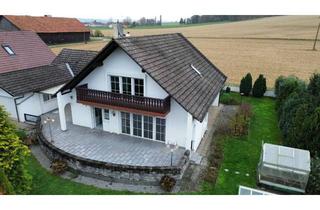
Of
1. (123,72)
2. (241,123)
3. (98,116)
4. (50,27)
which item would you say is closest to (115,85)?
(123,72)

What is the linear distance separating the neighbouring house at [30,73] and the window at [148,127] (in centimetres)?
795

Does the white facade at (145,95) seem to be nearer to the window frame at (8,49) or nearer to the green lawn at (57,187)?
the green lawn at (57,187)

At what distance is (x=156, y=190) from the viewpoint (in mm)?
12586

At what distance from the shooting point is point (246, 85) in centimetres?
2689

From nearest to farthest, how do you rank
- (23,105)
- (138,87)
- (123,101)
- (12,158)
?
(12,158) → (123,101) → (138,87) → (23,105)

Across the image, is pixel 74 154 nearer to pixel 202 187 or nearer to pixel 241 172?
pixel 202 187

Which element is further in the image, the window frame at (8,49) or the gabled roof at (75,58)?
the gabled roof at (75,58)

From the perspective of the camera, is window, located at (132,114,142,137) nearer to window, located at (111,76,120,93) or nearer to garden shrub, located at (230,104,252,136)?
window, located at (111,76,120,93)

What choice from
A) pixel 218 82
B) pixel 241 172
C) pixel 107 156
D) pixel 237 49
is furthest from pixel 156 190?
pixel 237 49

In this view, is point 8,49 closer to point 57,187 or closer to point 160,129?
point 57,187

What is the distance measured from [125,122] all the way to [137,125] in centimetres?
89

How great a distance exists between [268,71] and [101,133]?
31.3m

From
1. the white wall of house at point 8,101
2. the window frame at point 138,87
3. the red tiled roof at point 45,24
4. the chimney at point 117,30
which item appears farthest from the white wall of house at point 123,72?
the red tiled roof at point 45,24

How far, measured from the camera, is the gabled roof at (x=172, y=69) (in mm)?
13852
